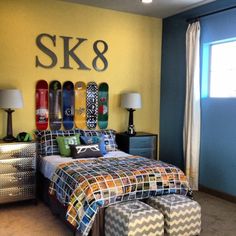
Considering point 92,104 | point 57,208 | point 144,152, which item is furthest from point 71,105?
point 57,208

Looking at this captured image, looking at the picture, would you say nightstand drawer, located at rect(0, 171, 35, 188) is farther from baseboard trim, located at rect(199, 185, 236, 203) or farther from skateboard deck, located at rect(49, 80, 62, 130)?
baseboard trim, located at rect(199, 185, 236, 203)

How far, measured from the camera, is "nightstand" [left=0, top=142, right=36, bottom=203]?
12.7ft

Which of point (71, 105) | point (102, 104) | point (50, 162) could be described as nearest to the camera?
point (50, 162)

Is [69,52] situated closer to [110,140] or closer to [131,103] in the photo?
[131,103]

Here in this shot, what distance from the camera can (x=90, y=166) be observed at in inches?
137

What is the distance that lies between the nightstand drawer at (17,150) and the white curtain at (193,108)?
231cm

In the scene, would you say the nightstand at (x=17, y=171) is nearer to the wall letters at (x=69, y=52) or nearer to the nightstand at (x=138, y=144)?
the wall letters at (x=69, y=52)

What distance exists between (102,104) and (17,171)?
1728 millimetres

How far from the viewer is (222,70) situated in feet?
14.8

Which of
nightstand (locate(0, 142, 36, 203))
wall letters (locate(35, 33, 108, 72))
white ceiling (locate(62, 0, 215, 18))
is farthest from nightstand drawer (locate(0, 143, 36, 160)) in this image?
white ceiling (locate(62, 0, 215, 18))

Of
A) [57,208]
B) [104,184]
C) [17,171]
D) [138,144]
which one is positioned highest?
[138,144]

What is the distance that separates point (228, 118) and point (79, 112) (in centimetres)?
219

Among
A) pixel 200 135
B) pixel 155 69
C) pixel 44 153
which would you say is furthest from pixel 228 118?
pixel 44 153

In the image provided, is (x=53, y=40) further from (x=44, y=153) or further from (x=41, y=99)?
(x=44, y=153)
